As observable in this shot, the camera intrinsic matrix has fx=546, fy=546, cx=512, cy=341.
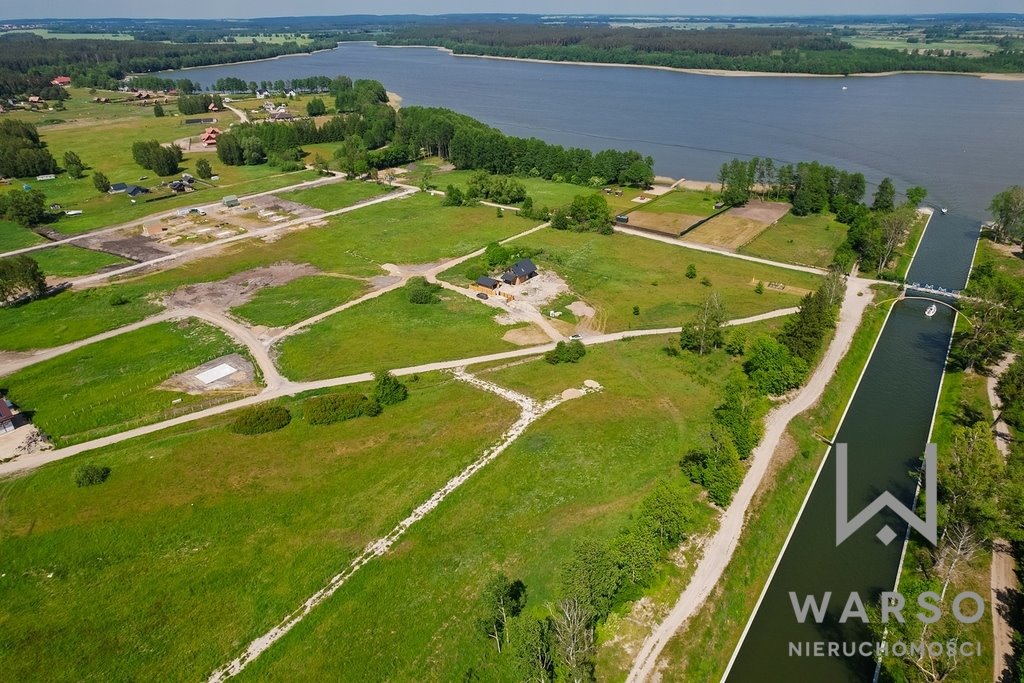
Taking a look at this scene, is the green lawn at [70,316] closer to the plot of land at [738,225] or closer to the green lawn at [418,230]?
the green lawn at [418,230]

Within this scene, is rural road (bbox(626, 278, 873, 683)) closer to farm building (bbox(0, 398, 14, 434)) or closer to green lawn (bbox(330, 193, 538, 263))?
green lawn (bbox(330, 193, 538, 263))

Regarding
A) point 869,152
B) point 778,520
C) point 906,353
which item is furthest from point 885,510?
point 869,152

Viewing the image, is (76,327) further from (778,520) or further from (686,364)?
(778,520)

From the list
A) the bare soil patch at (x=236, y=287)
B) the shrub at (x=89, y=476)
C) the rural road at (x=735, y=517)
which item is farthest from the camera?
the bare soil patch at (x=236, y=287)

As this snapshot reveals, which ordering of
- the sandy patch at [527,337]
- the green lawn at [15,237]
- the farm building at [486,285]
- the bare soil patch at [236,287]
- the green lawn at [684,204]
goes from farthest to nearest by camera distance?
1. the green lawn at [684,204]
2. the green lawn at [15,237]
3. the farm building at [486,285]
4. the bare soil patch at [236,287]
5. the sandy patch at [527,337]

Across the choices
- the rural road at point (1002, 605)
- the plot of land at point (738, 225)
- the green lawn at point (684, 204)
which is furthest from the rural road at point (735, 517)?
the green lawn at point (684, 204)

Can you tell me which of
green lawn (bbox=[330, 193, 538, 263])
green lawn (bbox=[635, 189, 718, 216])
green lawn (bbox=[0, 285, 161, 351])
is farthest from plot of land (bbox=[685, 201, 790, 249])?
green lawn (bbox=[0, 285, 161, 351])
